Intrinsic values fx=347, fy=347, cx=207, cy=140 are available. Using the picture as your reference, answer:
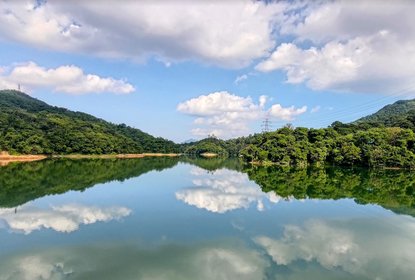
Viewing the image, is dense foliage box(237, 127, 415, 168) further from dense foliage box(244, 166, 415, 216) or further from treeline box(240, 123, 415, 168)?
dense foliage box(244, 166, 415, 216)

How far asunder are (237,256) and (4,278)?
18.7 feet

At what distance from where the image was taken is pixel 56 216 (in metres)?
14.3

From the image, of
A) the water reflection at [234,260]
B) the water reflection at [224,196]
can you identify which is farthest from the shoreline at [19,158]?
the water reflection at [234,260]

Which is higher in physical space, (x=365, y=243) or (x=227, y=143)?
(x=227, y=143)

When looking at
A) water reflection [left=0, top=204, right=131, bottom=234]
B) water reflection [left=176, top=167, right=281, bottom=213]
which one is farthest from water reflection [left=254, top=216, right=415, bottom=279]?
water reflection [left=0, top=204, right=131, bottom=234]

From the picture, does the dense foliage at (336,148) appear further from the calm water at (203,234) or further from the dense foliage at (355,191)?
the calm water at (203,234)

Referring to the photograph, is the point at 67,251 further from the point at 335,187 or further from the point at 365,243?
the point at 335,187

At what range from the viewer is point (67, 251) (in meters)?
9.70

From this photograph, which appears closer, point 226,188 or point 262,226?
point 262,226

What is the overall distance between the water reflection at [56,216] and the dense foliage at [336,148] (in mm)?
35991

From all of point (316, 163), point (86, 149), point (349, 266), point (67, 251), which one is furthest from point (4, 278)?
point (86, 149)

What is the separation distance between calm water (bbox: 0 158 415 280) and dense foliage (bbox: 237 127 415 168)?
22.3 metres

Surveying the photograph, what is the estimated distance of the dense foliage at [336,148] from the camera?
4259 cm

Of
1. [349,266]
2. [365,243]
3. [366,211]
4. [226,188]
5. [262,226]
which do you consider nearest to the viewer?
[349,266]
